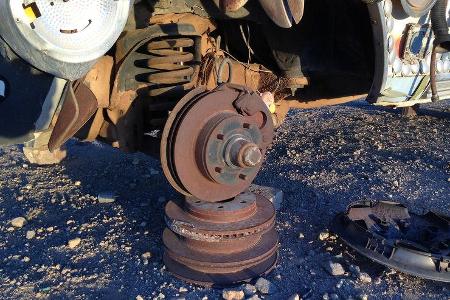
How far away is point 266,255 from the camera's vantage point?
2.48 metres

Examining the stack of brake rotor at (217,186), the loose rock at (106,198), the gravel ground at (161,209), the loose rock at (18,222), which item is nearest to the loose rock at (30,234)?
the gravel ground at (161,209)

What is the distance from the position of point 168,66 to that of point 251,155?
618 mm

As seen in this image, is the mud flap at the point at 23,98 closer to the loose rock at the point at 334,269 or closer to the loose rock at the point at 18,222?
the loose rock at the point at 18,222

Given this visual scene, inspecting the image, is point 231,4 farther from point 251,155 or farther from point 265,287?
point 265,287

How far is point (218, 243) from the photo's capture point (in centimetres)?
241

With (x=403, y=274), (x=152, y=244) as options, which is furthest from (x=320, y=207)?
(x=152, y=244)

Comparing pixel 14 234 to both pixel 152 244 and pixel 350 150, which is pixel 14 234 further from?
pixel 350 150

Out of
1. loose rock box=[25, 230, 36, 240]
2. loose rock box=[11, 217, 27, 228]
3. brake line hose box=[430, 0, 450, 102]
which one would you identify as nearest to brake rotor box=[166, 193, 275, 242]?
loose rock box=[25, 230, 36, 240]

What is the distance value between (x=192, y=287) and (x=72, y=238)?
33.4 inches

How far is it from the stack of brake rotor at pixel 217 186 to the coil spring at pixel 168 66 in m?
0.23

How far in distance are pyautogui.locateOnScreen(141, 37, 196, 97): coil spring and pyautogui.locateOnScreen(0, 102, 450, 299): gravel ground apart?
0.85 m

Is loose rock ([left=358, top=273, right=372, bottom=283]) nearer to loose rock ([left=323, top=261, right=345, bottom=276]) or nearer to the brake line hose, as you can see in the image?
loose rock ([left=323, top=261, right=345, bottom=276])

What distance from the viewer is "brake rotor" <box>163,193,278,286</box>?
2.37 m

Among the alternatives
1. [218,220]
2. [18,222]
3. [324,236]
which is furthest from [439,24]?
[18,222]
